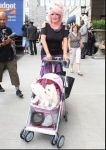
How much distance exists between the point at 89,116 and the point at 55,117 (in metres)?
1.43

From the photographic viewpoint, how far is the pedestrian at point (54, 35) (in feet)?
20.6

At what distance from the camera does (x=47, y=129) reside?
551 cm

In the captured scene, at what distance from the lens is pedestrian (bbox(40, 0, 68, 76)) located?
20.6 feet

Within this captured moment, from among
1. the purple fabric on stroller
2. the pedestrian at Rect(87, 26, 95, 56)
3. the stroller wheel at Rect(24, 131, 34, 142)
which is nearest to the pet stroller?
the stroller wheel at Rect(24, 131, 34, 142)

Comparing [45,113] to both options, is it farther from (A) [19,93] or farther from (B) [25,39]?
(B) [25,39]

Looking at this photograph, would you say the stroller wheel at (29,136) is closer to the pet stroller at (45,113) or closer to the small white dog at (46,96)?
the pet stroller at (45,113)

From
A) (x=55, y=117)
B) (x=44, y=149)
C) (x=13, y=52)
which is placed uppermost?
(x=13, y=52)

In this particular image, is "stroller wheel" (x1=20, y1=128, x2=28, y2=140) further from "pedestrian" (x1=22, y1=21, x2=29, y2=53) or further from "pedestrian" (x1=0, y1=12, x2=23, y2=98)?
"pedestrian" (x1=22, y1=21, x2=29, y2=53)

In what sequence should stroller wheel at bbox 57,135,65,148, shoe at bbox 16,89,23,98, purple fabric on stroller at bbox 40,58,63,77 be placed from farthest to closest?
shoe at bbox 16,89,23,98, purple fabric on stroller at bbox 40,58,63,77, stroller wheel at bbox 57,135,65,148

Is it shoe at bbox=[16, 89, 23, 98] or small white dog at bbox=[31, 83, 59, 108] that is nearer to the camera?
small white dog at bbox=[31, 83, 59, 108]

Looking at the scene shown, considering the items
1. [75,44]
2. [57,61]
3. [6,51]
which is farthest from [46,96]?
[75,44]

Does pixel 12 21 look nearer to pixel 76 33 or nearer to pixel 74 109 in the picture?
pixel 76 33

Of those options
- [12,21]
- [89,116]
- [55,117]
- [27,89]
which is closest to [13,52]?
[27,89]

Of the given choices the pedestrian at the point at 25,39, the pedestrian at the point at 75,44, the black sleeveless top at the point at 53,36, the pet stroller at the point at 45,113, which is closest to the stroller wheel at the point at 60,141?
the pet stroller at the point at 45,113
